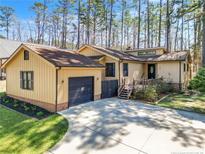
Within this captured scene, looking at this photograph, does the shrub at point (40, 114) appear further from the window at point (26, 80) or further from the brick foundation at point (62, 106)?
the window at point (26, 80)

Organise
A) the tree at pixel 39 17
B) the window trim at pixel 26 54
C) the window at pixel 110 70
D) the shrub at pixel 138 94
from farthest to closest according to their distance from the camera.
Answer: the tree at pixel 39 17 < the window at pixel 110 70 < the shrub at pixel 138 94 < the window trim at pixel 26 54

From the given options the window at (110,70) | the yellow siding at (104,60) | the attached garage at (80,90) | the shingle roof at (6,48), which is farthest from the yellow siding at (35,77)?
the shingle roof at (6,48)

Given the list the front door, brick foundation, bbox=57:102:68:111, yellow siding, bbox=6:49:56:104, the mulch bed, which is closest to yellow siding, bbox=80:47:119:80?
the front door

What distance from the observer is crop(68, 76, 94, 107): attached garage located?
1138cm

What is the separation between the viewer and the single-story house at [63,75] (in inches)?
421

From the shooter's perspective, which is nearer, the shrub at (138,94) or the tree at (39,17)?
the shrub at (138,94)

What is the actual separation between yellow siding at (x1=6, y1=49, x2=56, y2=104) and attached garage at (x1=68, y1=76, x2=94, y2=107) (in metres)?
1.16

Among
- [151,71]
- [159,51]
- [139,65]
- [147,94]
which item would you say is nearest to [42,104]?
[147,94]

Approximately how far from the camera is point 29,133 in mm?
7449

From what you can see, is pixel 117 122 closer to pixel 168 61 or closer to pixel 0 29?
pixel 168 61

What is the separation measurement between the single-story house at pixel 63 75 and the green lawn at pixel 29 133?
1.81 m

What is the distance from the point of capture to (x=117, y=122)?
8477 millimetres

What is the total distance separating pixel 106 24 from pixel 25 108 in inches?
1001

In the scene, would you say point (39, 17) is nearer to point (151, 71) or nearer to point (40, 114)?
point (151, 71)
